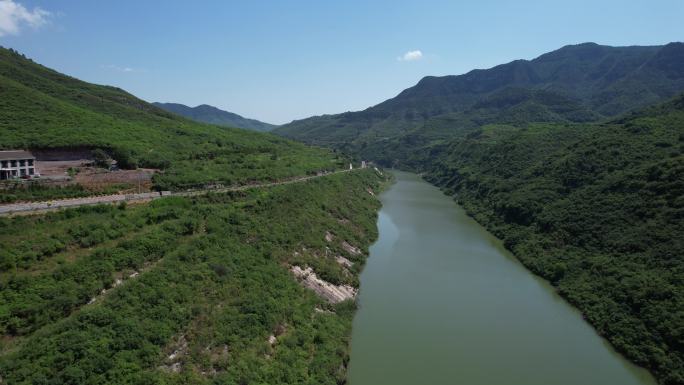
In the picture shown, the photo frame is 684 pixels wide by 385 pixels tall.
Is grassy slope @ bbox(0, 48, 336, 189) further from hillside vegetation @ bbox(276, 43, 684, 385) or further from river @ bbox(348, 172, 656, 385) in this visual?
hillside vegetation @ bbox(276, 43, 684, 385)

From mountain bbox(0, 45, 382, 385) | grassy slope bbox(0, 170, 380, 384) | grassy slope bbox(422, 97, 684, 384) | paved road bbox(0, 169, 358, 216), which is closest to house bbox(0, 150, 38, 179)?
mountain bbox(0, 45, 382, 385)

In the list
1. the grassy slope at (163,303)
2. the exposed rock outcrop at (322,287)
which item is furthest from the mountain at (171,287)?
the exposed rock outcrop at (322,287)

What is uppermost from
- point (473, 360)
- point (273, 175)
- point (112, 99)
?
point (112, 99)

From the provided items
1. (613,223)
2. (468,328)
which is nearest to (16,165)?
(468,328)

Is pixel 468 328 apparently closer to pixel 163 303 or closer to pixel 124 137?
pixel 163 303

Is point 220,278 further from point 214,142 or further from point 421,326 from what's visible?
point 214,142

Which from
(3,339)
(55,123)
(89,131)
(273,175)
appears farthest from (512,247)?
(55,123)
